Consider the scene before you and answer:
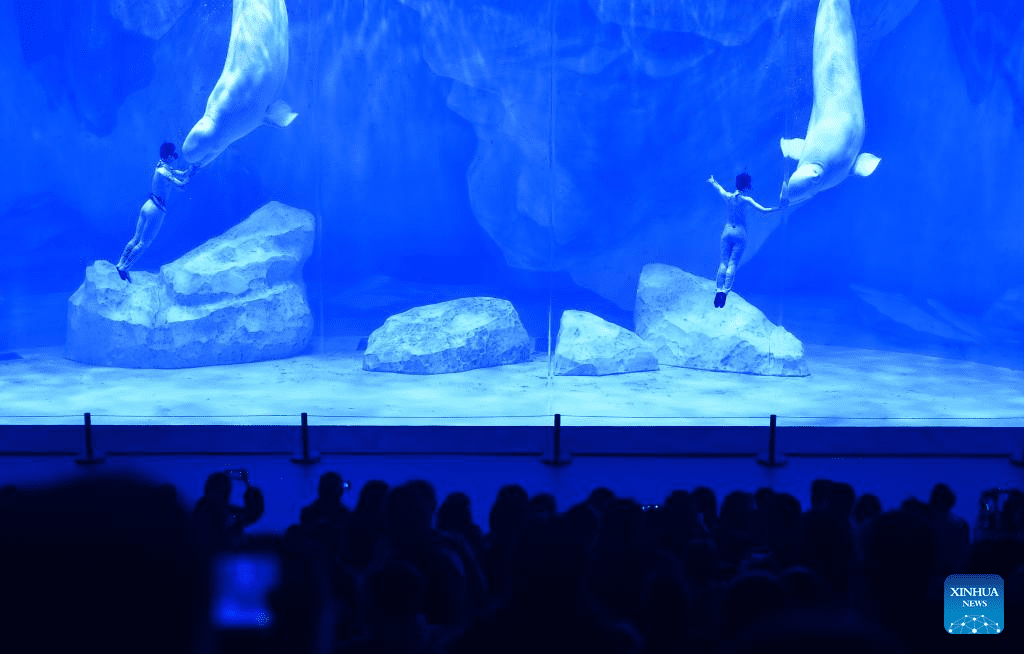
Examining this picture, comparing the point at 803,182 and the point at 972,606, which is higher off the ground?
the point at 803,182

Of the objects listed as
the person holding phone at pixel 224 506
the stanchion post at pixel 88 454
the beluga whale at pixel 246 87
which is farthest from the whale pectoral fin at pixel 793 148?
the person holding phone at pixel 224 506

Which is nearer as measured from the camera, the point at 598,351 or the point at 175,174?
the point at 175,174

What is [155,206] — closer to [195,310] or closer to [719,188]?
[195,310]

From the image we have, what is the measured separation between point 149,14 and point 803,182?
14.7m

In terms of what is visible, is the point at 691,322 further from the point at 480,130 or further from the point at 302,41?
the point at 302,41

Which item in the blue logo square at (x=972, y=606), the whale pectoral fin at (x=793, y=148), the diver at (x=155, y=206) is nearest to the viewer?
the blue logo square at (x=972, y=606)

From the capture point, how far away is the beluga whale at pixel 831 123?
38.5 ft

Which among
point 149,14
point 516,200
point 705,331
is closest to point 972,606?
point 705,331

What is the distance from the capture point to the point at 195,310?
14531 mm

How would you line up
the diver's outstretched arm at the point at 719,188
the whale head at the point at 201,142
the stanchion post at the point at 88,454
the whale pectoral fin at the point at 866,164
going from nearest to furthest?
the stanchion post at the point at 88,454 < the diver's outstretched arm at the point at 719,188 < the whale pectoral fin at the point at 866,164 < the whale head at the point at 201,142

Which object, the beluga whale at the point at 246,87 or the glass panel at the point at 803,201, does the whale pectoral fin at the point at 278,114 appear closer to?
the beluga whale at the point at 246,87

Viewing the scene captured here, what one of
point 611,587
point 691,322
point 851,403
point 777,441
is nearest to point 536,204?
point 691,322

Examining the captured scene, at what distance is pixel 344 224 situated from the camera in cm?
2372

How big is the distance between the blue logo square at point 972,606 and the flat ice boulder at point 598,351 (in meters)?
11.8
